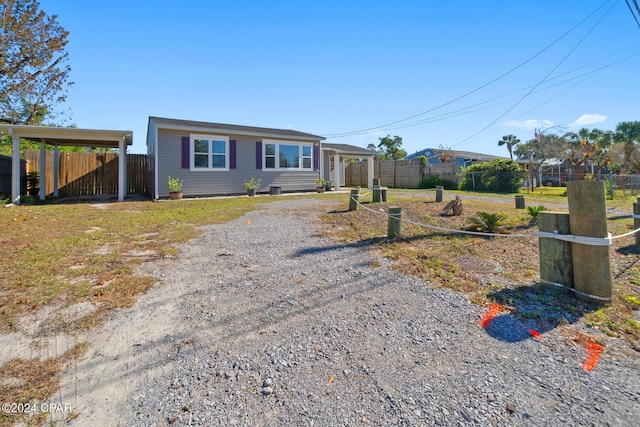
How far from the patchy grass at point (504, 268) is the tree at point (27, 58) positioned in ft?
63.3

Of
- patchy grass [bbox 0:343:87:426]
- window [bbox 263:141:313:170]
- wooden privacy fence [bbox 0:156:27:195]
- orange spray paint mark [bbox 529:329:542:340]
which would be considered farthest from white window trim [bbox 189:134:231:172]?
orange spray paint mark [bbox 529:329:542:340]

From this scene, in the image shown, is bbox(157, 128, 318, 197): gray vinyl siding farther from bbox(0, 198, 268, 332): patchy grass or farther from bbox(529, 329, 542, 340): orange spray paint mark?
bbox(529, 329, 542, 340): orange spray paint mark

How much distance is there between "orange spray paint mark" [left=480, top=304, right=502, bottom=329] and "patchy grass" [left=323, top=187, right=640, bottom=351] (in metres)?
0.10

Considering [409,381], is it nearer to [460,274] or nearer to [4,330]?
[460,274]

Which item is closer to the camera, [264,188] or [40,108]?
[264,188]

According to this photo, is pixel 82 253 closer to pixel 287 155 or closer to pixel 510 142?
pixel 287 155

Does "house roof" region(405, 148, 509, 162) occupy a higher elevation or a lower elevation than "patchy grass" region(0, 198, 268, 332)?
higher

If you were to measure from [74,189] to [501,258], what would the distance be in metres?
16.7

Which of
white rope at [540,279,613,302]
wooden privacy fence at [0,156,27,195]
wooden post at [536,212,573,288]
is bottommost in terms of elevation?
white rope at [540,279,613,302]

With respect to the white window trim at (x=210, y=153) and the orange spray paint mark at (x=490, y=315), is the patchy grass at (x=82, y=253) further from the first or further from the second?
the white window trim at (x=210, y=153)

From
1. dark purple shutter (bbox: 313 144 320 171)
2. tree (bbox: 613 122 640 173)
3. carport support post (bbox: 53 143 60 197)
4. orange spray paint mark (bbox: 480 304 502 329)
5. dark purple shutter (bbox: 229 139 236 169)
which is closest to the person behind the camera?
orange spray paint mark (bbox: 480 304 502 329)

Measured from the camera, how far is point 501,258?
4305 mm

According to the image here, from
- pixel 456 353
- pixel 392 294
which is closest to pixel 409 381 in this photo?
pixel 456 353

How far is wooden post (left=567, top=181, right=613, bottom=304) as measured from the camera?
2.83 meters
